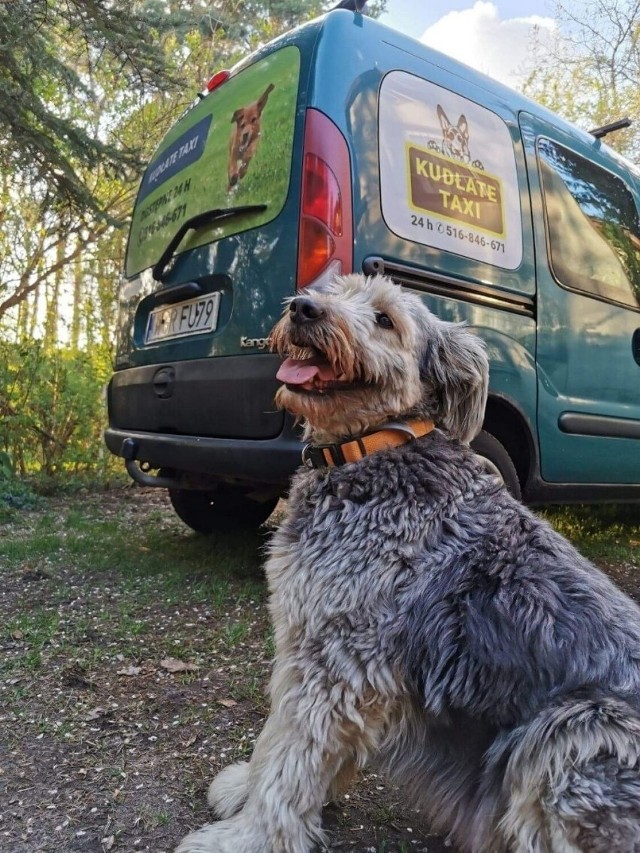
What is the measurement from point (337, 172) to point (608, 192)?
106 inches

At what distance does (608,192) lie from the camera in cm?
461

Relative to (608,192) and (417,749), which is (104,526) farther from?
(608,192)

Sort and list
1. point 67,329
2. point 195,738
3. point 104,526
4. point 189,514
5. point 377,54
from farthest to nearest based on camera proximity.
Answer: point 67,329 → point 104,526 → point 189,514 → point 377,54 → point 195,738

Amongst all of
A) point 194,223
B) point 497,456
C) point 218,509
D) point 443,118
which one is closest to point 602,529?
point 497,456

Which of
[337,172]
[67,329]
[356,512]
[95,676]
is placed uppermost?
[67,329]

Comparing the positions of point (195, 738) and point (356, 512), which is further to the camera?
point (195, 738)

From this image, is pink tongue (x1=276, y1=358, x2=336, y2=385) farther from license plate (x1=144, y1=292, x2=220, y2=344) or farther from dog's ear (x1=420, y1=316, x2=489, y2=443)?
license plate (x1=144, y1=292, x2=220, y2=344)

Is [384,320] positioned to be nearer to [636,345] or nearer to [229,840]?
[229,840]

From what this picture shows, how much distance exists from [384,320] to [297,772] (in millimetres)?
1493

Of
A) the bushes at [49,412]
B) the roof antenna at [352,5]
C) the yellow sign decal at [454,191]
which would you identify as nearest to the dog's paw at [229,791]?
the yellow sign decal at [454,191]

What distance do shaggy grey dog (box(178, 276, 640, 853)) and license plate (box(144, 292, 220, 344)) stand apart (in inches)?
56.0

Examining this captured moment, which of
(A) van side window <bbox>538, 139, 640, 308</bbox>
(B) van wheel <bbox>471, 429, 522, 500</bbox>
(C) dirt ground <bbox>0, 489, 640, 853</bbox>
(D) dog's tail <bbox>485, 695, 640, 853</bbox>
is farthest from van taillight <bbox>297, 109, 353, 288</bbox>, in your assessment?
(D) dog's tail <bbox>485, 695, 640, 853</bbox>

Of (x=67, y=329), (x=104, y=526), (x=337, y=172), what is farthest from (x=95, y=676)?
(x=67, y=329)

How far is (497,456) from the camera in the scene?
140 inches
